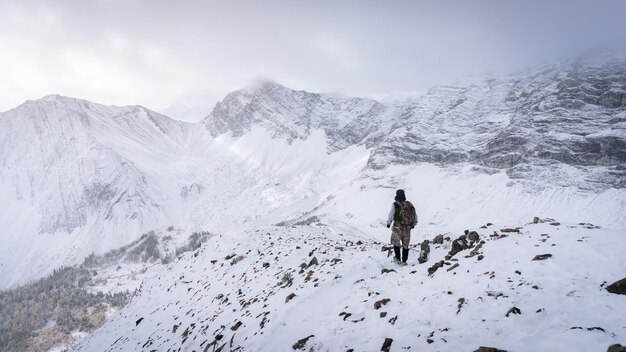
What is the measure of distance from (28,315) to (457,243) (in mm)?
220165

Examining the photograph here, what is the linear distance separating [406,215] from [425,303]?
18.0 feet

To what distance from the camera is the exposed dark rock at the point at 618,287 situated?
966 centimetres

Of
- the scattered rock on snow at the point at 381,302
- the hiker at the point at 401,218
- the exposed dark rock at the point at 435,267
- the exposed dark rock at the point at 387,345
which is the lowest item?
the exposed dark rock at the point at 387,345

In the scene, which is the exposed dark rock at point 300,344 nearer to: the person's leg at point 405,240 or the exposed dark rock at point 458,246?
the person's leg at point 405,240

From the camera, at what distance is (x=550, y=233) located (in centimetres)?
1538

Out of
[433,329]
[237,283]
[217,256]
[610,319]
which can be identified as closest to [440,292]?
[433,329]

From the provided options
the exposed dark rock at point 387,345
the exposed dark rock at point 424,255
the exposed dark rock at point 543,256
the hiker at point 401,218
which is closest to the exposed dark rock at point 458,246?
the exposed dark rock at point 424,255

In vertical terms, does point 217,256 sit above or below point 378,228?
above

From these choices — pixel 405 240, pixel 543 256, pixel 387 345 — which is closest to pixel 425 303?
pixel 387 345

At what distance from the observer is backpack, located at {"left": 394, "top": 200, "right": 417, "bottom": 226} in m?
16.8

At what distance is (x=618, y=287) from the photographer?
9742 millimetres

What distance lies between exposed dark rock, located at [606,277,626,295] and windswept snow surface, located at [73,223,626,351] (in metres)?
0.18

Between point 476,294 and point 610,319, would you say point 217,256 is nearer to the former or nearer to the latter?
point 476,294

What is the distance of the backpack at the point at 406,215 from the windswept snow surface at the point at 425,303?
1.80 metres
